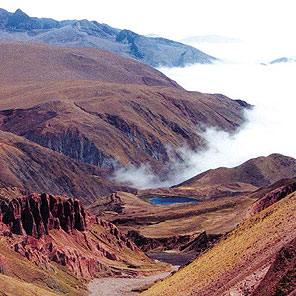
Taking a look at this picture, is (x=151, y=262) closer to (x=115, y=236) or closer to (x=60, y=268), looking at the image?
(x=115, y=236)

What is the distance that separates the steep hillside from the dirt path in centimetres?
4910

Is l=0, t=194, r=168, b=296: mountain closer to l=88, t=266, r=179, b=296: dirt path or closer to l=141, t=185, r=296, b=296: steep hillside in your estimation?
l=88, t=266, r=179, b=296: dirt path

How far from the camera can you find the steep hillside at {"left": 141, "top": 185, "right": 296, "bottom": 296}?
57156 mm

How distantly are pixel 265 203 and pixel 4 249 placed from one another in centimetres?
4571

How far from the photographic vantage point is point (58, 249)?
518 ft

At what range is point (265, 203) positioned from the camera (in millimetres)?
152500

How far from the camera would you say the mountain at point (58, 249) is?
130 meters

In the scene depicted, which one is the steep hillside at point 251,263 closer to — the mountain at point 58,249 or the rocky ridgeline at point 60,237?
the mountain at point 58,249

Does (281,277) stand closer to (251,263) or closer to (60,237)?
(251,263)

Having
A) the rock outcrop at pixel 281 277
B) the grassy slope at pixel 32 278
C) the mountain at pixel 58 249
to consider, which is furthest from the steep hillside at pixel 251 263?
the mountain at pixel 58 249

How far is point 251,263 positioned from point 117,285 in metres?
85.0

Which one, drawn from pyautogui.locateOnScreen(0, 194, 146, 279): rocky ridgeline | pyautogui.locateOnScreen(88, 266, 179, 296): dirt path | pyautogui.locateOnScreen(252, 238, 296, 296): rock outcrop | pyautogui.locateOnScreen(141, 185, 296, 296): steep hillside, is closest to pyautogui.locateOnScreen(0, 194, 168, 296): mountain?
pyautogui.locateOnScreen(0, 194, 146, 279): rocky ridgeline

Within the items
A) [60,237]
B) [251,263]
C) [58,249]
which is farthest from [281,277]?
[60,237]

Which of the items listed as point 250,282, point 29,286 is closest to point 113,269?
point 29,286
